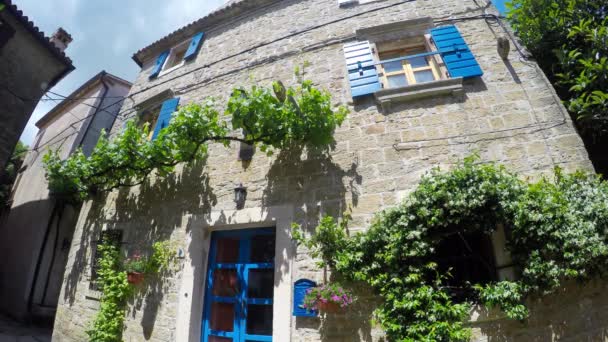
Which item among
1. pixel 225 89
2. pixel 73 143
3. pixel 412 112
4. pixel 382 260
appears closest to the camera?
pixel 382 260

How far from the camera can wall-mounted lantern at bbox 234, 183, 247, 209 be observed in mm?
4102

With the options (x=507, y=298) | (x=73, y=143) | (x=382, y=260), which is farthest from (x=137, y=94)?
(x=507, y=298)

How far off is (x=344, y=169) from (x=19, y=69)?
848 cm

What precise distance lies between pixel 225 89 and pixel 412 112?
378cm

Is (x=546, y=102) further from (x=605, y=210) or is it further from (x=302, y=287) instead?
(x=302, y=287)

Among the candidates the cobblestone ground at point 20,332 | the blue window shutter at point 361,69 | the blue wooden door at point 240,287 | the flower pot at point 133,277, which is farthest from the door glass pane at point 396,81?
the cobblestone ground at point 20,332

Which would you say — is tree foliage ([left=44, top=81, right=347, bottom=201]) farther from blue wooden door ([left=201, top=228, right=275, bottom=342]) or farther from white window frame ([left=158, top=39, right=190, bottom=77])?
white window frame ([left=158, top=39, right=190, bottom=77])

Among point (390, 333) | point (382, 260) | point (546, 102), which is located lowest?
point (390, 333)

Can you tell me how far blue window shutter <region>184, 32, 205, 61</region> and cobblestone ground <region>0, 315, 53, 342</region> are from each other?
22.7ft

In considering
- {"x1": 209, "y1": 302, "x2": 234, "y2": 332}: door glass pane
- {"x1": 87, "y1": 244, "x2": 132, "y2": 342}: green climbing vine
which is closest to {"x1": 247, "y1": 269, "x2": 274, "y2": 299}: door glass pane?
{"x1": 209, "y1": 302, "x2": 234, "y2": 332}: door glass pane

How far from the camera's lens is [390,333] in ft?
8.70

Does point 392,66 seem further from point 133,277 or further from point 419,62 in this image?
point 133,277

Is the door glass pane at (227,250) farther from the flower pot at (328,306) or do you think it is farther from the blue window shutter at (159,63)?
the blue window shutter at (159,63)

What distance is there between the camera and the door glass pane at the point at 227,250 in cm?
415
